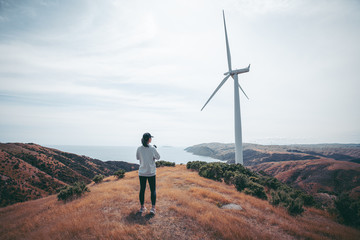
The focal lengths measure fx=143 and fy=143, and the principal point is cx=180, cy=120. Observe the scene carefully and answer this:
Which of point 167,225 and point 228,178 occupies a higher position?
point 167,225

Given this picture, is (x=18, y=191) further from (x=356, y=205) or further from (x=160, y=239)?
(x=356, y=205)

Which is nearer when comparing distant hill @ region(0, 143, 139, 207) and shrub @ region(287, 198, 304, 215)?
shrub @ region(287, 198, 304, 215)

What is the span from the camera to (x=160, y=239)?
14.5 feet

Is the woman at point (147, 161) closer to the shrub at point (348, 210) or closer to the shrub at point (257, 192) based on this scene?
the shrub at point (257, 192)

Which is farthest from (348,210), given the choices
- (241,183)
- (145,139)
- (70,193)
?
(70,193)

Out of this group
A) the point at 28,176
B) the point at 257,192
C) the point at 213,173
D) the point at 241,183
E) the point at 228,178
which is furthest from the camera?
the point at 28,176

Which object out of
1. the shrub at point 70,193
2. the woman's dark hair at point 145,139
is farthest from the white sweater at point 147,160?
the shrub at point 70,193

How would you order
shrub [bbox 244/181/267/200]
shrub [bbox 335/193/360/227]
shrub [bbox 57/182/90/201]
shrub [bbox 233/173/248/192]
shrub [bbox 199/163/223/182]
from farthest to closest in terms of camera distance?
shrub [bbox 199/163/223/182] → shrub [bbox 233/173/248/192] → shrub [bbox 244/181/267/200] → shrub [bbox 57/182/90/201] → shrub [bbox 335/193/360/227]

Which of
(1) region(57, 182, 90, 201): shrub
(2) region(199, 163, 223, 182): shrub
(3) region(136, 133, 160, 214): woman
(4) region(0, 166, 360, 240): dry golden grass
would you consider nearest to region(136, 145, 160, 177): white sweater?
(3) region(136, 133, 160, 214): woman

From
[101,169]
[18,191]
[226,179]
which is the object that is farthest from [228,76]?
[101,169]

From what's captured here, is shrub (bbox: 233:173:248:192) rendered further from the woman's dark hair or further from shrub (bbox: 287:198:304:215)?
the woman's dark hair

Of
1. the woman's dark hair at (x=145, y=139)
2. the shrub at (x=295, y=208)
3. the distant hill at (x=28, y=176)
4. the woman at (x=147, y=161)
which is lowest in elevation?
the distant hill at (x=28, y=176)

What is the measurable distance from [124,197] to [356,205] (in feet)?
39.4

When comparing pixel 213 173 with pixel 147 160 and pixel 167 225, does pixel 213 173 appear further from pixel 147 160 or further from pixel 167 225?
pixel 147 160
